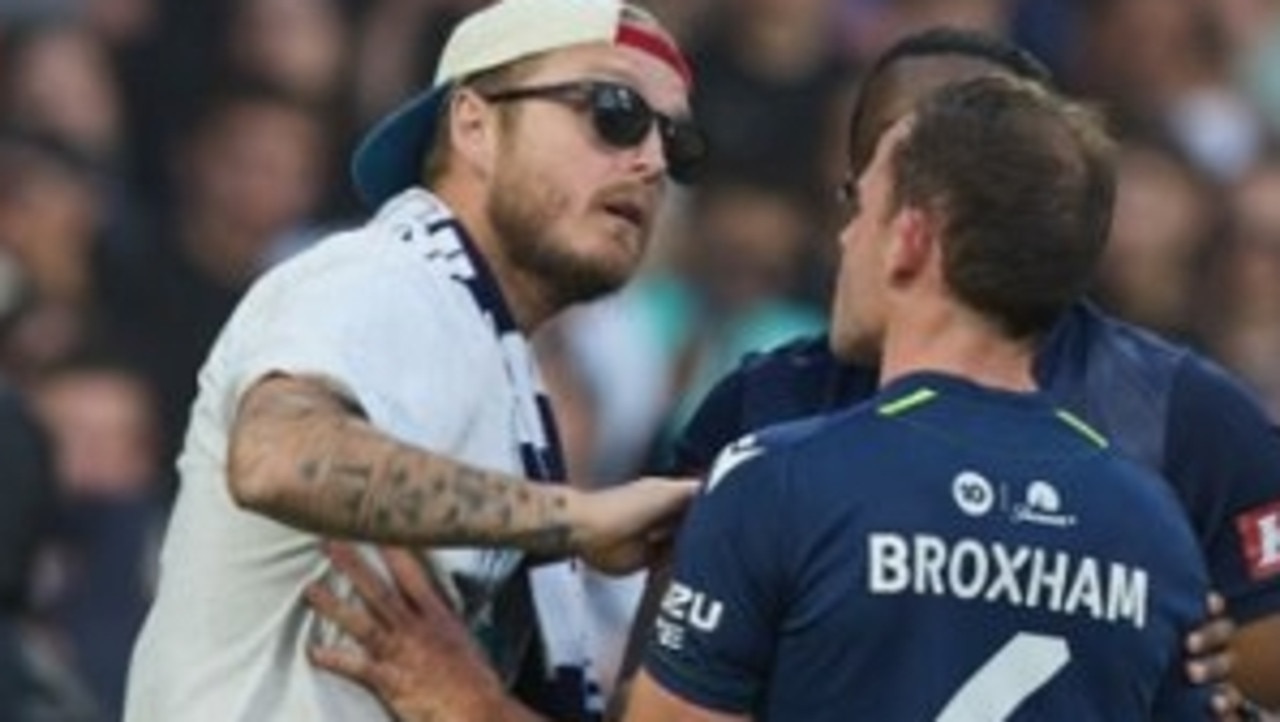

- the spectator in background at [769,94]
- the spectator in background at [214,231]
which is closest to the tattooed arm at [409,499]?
the spectator in background at [214,231]

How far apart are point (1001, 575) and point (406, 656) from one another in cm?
92

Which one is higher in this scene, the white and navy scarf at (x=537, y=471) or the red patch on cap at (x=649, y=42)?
the red patch on cap at (x=649, y=42)

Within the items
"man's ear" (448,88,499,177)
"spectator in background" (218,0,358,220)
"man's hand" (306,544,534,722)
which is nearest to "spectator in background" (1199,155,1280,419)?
"spectator in background" (218,0,358,220)

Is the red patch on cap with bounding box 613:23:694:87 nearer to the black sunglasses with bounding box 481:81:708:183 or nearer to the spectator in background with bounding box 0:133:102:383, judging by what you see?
the black sunglasses with bounding box 481:81:708:183

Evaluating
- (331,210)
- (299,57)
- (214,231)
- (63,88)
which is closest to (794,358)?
(214,231)

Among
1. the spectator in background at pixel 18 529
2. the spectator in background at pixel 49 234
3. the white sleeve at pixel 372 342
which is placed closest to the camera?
the white sleeve at pixel 372 342

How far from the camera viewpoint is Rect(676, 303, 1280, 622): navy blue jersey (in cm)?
682

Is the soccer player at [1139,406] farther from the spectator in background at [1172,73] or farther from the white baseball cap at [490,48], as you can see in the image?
the spectator in background at [1172,73]

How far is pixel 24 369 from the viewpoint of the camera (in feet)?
40.8

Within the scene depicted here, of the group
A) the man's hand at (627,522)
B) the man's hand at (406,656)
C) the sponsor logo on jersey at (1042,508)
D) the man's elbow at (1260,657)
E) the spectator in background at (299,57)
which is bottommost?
the spectator in background at (299,57)

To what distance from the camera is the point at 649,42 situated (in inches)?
284

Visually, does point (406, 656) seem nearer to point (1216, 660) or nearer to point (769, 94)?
point (1216, 660)

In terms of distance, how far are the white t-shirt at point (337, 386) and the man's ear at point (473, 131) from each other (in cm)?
25

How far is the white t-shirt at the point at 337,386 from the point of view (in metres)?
6.66
